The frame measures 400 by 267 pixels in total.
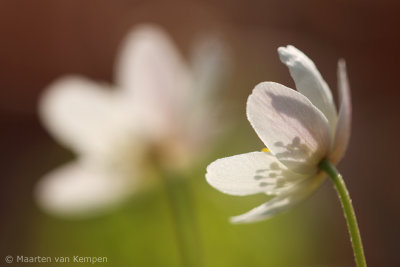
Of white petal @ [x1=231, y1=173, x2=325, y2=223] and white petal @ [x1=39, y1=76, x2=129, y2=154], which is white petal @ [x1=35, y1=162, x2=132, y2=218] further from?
white petal @ [x1=231, y1=173, x2=325, y2=223]

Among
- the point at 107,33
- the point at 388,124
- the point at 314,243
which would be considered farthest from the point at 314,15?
the point at 314,243

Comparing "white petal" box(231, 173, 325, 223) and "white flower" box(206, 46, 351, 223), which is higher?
"white flower" box(206, 46, 351, 223)

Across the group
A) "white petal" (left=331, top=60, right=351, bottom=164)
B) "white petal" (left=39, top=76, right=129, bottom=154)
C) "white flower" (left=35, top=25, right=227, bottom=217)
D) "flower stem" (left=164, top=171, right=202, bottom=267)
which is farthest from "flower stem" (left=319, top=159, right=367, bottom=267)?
"white petal" (left=39, top=76, right=129, bottom=154)

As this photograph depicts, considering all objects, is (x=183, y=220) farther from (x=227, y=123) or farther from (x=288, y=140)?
(x=288, y=140)

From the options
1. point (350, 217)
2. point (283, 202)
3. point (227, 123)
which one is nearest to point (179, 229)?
point (227, 123)

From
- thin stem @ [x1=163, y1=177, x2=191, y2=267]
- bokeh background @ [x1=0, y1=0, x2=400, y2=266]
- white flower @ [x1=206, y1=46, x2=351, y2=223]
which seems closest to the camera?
white flower @ [x1=206, y1=46, x2=351, y2=223]

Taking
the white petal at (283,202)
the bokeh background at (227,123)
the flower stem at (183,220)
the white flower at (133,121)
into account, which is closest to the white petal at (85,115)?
the white flower at (133,121)
